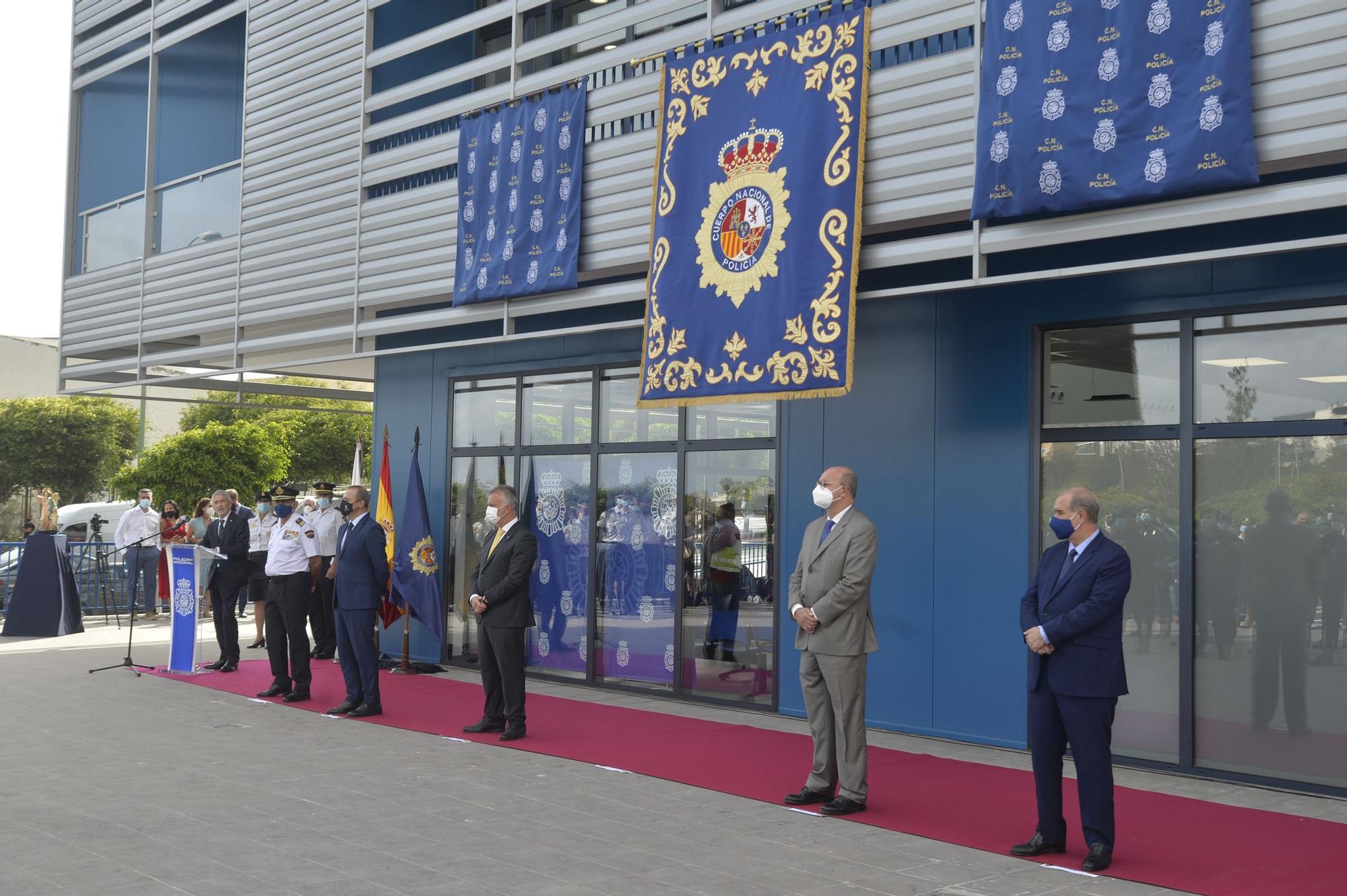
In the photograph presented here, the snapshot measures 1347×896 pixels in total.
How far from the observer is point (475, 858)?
5.76 metres

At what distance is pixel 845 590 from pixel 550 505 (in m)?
5.66

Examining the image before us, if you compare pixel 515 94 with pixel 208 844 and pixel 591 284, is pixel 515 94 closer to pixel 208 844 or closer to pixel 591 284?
pixel 591 284

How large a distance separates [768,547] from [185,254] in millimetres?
8577

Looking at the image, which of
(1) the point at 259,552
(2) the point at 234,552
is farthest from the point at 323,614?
(2) the point at 234,552

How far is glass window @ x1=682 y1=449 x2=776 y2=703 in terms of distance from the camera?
33.0 feet

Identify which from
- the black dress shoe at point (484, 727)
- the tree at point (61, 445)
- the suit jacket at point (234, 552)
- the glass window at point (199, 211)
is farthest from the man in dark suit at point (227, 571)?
the tree at point (61, 445)

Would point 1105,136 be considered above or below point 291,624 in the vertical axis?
above

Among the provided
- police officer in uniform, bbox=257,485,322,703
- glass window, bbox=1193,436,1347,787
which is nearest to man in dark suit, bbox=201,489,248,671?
police officer in uniform, bbox=257,485,322,703

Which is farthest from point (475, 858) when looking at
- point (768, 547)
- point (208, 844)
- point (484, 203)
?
point (484, 203)

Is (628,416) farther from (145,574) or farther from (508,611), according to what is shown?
(145,574)

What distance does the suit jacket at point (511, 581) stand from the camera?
8.85 meters

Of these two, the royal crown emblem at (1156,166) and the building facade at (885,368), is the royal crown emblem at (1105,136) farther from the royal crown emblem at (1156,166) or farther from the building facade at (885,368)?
the building facade at (885,368)

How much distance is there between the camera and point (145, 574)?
19000mm

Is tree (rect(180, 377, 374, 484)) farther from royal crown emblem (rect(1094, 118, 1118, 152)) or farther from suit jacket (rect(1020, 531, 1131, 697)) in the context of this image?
suit jacket (rect(1020, 531, 1131, 697))
